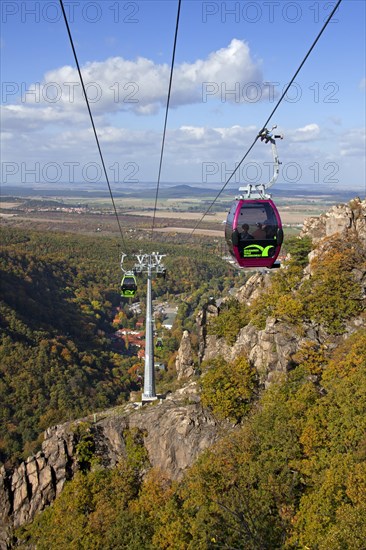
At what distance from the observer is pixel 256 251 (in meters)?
18.6

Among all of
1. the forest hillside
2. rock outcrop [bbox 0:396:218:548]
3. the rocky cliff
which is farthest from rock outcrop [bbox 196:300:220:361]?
rock outcrop [bbox 0:396:218:548]

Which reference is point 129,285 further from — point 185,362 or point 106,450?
point 185,362

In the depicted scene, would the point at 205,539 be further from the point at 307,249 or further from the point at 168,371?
the point at 168,371

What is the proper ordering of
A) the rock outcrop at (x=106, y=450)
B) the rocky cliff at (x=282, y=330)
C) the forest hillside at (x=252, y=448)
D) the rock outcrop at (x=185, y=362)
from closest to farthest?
the forest hillside at (x=252, y=448) → the rock outcrop at (x=106, y=450) → the rocky cliff at (x=282, y=330) → the rock outcrop at (x=185, y=362)

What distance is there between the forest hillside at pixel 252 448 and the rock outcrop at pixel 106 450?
0.09m

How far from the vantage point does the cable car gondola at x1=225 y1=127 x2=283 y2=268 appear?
17.8 meters

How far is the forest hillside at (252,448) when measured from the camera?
21406mm

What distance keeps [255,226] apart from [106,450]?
2077 centimetres

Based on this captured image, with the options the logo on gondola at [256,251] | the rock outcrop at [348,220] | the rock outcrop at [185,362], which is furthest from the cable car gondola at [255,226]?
the rock outcrop at [185,362]

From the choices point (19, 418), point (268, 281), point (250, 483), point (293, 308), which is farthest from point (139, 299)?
point (250, 483)

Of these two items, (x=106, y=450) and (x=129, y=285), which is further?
(x=129, y=285)

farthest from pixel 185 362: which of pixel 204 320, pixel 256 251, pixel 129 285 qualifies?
pixel 256 251

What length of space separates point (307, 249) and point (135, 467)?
25.2m

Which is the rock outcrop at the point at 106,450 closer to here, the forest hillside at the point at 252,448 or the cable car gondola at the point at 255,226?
the forest hillside at the point at 252,448
